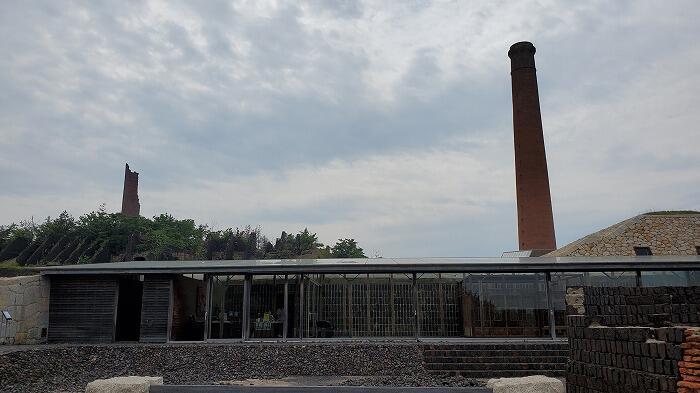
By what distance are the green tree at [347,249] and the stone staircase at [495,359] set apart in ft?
134

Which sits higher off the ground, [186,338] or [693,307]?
[693,307]

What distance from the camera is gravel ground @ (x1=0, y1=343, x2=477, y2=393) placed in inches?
523

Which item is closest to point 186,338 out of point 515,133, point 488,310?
point 488,310

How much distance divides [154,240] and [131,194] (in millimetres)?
11271

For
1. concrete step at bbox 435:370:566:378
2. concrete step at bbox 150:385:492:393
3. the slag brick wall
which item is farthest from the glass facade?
concrete step at bbox 150:385:492:393

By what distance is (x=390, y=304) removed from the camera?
17281 millimetres

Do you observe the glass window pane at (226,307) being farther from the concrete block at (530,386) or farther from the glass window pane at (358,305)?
the concrete block at (530,386)

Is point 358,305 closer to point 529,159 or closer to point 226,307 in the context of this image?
point 226,307

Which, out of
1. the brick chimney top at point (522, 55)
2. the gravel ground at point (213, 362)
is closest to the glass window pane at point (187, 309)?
the gravel ground at point (213, 362)

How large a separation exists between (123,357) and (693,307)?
44.0ft

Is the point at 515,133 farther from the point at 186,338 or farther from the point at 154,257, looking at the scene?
the point at 154,257

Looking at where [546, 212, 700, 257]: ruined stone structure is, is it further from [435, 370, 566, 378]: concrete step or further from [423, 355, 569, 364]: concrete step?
[435, 370, 566, 378]: concrete step

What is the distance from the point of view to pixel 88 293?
57.9 ft

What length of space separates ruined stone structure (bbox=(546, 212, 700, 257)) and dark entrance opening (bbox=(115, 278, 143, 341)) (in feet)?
71.9
